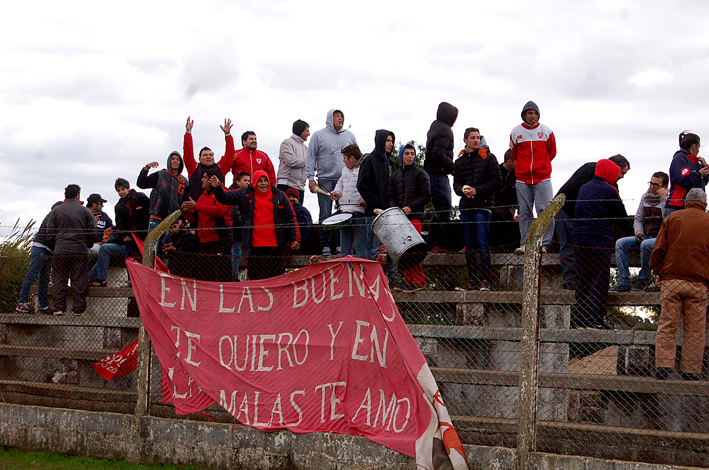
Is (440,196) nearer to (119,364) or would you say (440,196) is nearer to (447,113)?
(447,113)

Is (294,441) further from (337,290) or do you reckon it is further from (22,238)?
(22,238)

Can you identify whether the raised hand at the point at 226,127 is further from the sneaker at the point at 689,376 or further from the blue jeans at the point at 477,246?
the sneaker at the point at 689,376

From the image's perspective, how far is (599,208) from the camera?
7.66m

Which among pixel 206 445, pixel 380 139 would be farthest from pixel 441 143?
pixel 206 445

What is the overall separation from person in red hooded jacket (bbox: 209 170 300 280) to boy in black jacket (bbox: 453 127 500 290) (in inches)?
83.0

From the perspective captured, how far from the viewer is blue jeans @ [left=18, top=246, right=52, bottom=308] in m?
10.1

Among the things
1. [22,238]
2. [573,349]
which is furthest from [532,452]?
[22,238]

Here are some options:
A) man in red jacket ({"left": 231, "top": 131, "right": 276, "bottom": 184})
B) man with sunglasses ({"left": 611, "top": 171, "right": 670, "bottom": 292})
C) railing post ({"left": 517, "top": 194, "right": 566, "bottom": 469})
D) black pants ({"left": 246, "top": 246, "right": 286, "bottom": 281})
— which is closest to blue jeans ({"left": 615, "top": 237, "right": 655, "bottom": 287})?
man with sunglasses ({"left": 611, "top": 171, "right": 670, "bottom": 292})

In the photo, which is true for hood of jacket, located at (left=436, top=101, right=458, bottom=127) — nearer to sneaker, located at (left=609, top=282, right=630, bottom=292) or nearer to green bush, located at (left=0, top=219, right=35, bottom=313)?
sneaker, located at (left=609, top=282, right=630, bottom=292)

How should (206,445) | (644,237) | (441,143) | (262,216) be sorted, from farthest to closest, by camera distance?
(262,216) → (441,143) → (644,237) → (206,445)

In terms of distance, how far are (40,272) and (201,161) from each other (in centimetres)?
271

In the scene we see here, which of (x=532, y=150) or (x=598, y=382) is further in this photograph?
(x=532, y=150)

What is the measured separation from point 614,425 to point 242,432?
3.48m

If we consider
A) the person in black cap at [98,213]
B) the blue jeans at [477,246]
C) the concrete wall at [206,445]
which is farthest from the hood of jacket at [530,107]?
the person in black cap at [98,213]
